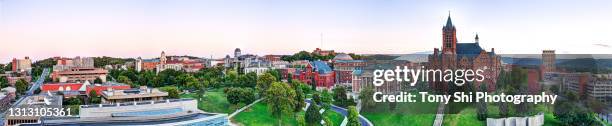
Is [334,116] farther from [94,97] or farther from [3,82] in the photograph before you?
[3,82]

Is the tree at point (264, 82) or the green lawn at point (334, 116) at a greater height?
the tree at point (264, 82)

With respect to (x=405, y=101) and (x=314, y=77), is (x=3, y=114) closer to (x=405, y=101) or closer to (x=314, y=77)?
(x=314, y=77)

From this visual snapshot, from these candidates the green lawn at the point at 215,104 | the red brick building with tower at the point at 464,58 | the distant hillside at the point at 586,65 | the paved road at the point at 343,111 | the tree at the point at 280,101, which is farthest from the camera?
the green lawn at the point at 215,104

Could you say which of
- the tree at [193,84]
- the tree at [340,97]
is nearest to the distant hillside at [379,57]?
the tree at [340,97]

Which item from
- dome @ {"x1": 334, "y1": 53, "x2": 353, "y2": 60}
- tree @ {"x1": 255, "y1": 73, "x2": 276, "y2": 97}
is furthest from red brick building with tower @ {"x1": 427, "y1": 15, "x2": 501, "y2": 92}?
tree @ {"x1": 255, "y1": 73, "x2": 276, "y2": 97}

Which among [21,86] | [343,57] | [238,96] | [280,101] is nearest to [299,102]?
[280,101]

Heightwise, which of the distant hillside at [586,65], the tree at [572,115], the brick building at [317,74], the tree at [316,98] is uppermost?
the distant hillside at [586,65]

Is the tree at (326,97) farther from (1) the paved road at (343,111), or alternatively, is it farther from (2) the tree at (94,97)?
(2) the tree at (94,97)
